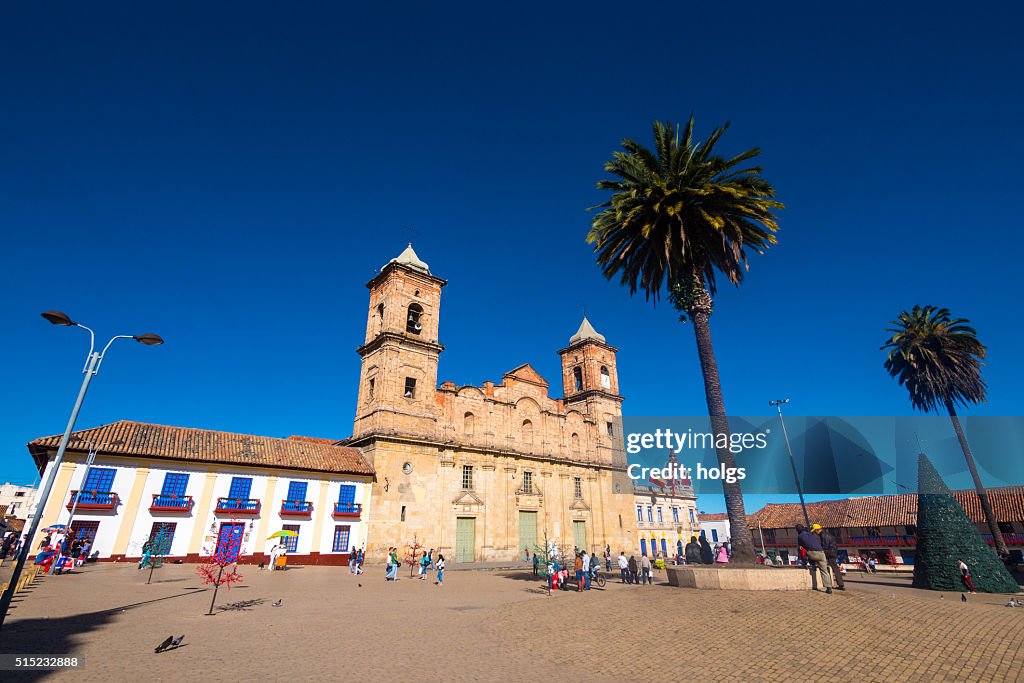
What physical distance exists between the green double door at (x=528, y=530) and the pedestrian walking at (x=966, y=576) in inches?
971

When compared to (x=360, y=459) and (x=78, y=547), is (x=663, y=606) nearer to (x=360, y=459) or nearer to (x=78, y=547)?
(x=360, y=459)

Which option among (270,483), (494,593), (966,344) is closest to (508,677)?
(494,593)

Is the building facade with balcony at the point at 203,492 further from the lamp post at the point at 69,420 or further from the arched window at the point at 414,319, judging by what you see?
the lamp post at the point at 69,420

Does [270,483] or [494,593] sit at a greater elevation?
[270,483]

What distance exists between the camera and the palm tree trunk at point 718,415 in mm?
16188

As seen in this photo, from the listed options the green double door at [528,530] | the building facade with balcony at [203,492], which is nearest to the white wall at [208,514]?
the building facade with balcony at [203,492]

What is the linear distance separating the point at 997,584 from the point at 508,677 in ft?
83.8

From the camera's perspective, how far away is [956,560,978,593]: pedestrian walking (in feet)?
67.4

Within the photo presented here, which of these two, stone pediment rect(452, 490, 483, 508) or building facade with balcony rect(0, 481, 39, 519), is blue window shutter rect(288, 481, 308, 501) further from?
building facade with balcony rect(0, 481, 39, 519)

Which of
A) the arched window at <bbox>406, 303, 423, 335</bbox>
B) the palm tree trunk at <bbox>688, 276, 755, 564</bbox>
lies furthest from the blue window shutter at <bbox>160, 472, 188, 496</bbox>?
the palm tree trunk at <bbox>688, 276, 755, 564</bbox>

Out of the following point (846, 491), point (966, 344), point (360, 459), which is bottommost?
point (846, 491)

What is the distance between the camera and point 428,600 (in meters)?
16.9

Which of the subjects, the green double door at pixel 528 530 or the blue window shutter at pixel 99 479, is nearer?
the blue window shutter at pixel 99 479

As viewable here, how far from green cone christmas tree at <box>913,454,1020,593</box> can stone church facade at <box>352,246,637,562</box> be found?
76.4 ft
